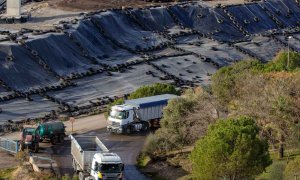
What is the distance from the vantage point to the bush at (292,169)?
1458 inches

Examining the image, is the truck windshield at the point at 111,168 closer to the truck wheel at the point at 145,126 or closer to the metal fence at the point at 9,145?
the metal fence at the point at 9,145

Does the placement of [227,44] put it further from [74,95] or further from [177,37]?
[74,95]

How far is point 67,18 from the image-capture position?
92375 millimetres

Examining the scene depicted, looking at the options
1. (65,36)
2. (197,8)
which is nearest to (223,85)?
(65,36)

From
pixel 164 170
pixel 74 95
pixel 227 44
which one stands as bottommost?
pixel 164 170

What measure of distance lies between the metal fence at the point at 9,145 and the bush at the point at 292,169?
18785mm

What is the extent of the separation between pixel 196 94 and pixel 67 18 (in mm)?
45811

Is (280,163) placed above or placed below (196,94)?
below

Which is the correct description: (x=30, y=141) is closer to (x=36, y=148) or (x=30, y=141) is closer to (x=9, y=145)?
(x=36, y=148)

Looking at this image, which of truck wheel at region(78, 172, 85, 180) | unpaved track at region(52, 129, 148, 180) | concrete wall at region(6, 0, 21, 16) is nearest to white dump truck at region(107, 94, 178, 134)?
unpaved track at region(52, 129, 148, 180)

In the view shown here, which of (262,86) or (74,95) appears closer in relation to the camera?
(262,86)

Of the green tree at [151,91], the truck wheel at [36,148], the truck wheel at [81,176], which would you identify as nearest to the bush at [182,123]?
the truck wheel at [36,148]

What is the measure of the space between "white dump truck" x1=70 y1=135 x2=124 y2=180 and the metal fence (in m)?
6.10

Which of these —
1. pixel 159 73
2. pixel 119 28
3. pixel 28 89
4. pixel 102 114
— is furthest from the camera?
pixel 119 28
